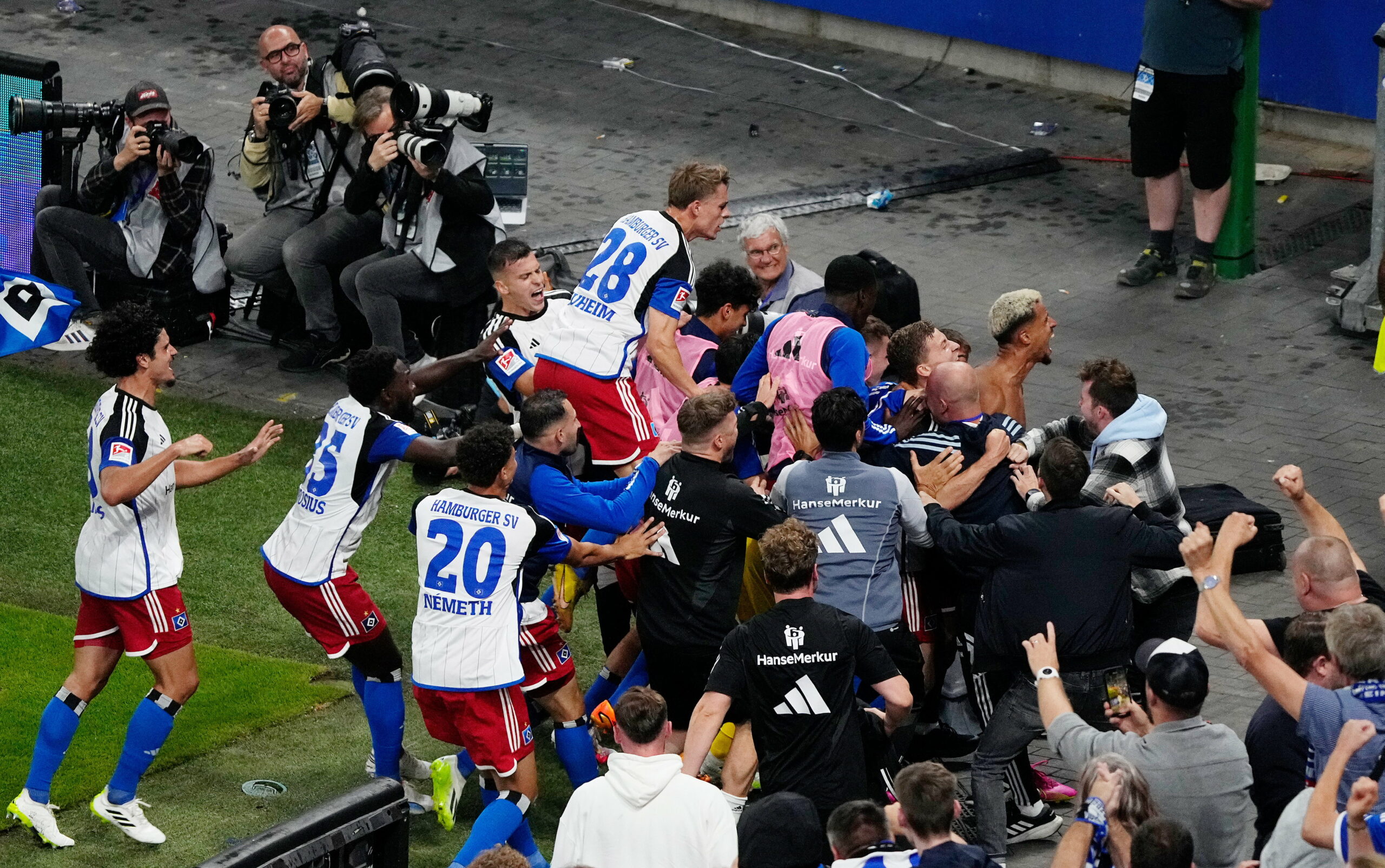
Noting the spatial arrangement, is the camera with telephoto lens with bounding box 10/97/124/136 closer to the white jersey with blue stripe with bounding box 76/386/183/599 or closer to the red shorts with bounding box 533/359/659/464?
the red shorts with bounding box 533/359/659/464

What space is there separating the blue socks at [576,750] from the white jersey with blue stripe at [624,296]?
2.06m

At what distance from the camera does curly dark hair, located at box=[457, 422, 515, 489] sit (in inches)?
276

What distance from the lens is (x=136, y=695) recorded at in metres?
8.67

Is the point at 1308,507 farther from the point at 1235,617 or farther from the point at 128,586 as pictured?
the point at 128,586

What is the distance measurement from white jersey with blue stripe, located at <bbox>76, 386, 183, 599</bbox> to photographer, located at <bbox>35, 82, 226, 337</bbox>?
185 inches

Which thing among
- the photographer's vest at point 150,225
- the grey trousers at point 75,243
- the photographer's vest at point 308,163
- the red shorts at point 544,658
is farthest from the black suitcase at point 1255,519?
the grey trousers at point 75,243

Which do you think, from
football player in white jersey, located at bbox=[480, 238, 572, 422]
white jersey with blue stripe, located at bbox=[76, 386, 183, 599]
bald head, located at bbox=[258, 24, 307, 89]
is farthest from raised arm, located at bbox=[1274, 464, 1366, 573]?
bald head, located at bbox=[258, 24, 307, 89]

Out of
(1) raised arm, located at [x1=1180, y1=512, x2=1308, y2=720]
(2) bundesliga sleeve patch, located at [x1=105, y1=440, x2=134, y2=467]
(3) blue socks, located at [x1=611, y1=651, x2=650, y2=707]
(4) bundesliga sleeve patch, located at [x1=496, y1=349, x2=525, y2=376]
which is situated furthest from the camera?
(4) bundesliga sleeve patch, located at [x1=496, y1=349, x2=525, y2=376]

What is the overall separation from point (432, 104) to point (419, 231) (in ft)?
2.57

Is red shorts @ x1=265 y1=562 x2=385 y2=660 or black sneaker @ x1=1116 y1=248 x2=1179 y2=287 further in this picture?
black sneaker @ x1=1116 y1=248 x2=1179 y2=287

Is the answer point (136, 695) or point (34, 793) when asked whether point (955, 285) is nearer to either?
point (136, 695)

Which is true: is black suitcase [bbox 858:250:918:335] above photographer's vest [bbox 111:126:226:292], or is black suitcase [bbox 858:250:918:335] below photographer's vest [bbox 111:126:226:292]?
above

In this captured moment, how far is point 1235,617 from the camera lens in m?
6.00

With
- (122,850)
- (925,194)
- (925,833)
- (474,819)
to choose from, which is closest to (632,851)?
(925,833)
